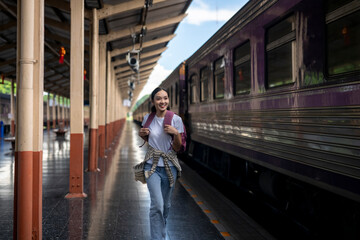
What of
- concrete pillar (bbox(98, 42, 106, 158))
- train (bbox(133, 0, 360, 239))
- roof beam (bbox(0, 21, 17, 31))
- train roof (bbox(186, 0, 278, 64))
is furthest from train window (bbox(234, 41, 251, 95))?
roof beam (bbox(0, 21, 17, 31))

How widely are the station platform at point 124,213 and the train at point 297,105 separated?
32.4 inches

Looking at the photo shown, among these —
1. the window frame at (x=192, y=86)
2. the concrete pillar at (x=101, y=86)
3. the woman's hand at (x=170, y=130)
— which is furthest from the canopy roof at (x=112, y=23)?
the woman's hand at (x=170, y=130)

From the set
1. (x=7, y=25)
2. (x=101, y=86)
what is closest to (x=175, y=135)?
(x=101, y=86)

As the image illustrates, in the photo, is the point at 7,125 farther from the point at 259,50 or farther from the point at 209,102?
the point at 259,50

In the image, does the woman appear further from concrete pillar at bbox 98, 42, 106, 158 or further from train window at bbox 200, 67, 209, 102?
concrete pillar at bbox 98, 42, 106, 158

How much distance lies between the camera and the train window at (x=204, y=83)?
28.7 ft

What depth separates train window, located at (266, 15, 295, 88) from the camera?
4605 millimetres

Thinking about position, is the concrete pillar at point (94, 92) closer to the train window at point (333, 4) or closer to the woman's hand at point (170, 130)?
the woman's hand at point (170, 130)

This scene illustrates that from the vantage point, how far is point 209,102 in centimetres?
852

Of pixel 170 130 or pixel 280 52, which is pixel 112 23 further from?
pixel 170 130

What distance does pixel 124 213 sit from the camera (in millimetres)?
5434

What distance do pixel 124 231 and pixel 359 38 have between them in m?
3.50

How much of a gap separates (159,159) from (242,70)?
3.45 metres

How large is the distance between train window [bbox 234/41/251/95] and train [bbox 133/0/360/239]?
0.06 feet
